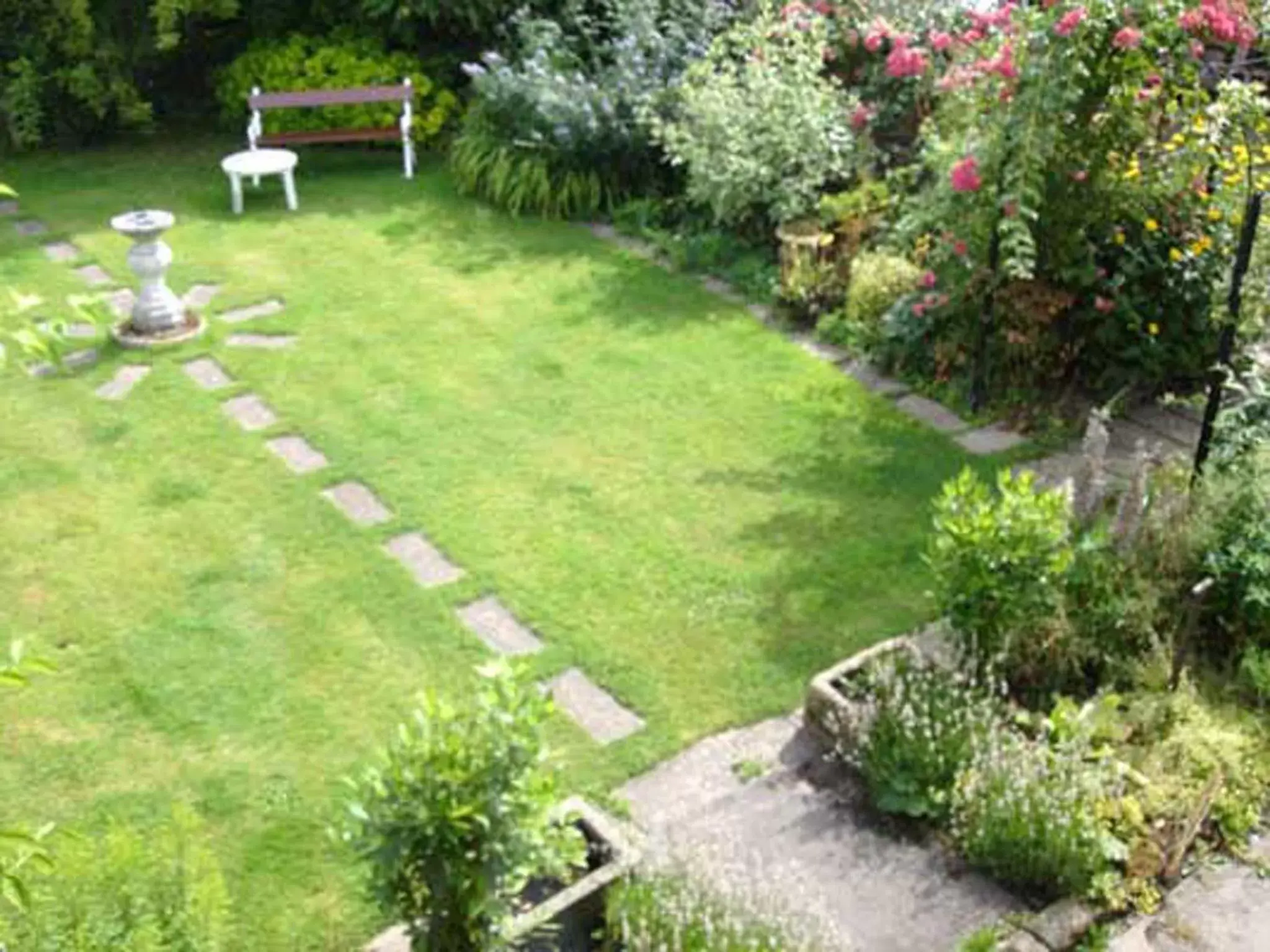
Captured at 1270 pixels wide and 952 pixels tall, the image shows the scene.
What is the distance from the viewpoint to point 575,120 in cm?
974

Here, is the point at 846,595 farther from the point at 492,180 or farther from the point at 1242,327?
the point at 492,180

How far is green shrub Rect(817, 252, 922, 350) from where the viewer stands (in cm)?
775

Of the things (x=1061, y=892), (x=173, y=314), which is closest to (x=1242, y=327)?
(x=1061, y=892)

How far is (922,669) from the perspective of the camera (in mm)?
4734

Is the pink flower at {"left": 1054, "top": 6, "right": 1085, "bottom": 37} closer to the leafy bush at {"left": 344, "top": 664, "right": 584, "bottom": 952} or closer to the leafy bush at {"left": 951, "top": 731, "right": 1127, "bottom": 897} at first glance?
the leafy bush at {"left": 951, "top": 731, "right": 1127, "bottom": 897}

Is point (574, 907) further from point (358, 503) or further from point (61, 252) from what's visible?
point (61, 252)

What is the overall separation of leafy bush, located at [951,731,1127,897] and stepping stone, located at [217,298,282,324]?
18.2 feet

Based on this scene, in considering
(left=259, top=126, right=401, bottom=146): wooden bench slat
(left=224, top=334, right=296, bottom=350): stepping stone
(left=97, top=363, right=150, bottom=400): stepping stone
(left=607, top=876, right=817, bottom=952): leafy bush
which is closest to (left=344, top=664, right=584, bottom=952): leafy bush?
(left=607, top=876, right=817, bottom=952): leafy bush

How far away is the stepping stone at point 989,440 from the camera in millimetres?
6758

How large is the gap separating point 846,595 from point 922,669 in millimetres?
946

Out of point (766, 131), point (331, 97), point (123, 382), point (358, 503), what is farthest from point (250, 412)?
point (331, 97)

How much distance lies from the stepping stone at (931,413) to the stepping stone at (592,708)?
270 cm

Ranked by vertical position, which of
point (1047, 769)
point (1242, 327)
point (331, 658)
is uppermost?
point (1242, 327)

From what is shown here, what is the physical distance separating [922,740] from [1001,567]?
67 cm
